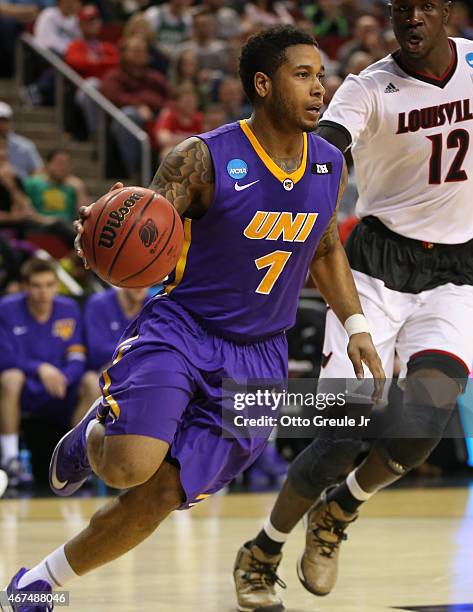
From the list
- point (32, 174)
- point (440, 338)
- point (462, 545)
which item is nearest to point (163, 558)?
point (462, 545)

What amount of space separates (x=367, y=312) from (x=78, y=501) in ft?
13.0

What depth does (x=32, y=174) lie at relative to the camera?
11719 millimetres

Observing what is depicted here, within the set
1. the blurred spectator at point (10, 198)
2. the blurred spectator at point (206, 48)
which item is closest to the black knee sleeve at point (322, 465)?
the blurred spectator at point (10, 198)

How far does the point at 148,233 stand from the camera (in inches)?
145

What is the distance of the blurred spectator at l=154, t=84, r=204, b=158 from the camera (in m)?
12.4

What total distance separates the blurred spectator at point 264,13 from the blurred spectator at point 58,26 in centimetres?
254

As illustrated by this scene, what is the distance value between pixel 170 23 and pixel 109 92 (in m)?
1.96

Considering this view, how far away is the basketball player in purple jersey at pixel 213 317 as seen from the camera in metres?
3.82

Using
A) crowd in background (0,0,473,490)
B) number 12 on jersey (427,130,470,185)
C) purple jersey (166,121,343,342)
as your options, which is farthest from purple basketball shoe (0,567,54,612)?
crowd in background (0,0,473,490)

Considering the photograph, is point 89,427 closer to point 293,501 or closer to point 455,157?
point 293,501

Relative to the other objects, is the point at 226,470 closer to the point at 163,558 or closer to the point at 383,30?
the point at 163,558

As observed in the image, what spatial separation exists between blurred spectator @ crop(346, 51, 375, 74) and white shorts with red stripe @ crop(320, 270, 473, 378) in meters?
7.43

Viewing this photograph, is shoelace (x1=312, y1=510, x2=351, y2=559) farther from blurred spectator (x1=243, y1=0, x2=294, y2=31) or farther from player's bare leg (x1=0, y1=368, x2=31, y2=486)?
blurred spectator (x1=243, y1=0, x2=294, y2=31)

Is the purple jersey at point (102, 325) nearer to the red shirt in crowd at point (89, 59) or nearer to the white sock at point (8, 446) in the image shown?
the white sock at point (8, 446)
